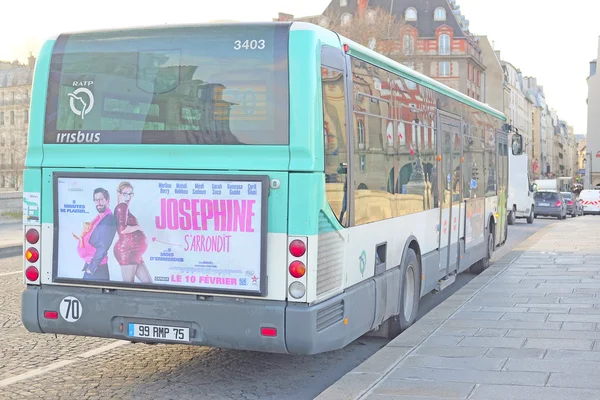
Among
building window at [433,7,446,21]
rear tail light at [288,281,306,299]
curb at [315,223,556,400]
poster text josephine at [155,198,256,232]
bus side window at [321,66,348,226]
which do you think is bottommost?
curb at [315,223,556,400]

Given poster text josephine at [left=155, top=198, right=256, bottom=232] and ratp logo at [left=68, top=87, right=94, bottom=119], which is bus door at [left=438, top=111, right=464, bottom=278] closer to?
poster text josephine at [left=155, top=198, right=256, bottom=232]

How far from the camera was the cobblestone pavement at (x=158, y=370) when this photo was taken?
265 inches

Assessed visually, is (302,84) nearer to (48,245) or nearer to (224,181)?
(224,181)

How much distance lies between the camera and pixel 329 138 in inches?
261

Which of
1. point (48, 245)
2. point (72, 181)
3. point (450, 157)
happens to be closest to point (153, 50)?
point (72, 181)

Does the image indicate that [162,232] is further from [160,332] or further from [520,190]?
[520,190]

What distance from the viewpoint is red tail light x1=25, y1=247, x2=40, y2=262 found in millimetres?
7082

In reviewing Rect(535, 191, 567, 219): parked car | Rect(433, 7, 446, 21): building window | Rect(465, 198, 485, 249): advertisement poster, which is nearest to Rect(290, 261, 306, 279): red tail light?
Rect(465, 198, 485, 249): advertisement poster

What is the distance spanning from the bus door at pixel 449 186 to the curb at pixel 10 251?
36.5 ft

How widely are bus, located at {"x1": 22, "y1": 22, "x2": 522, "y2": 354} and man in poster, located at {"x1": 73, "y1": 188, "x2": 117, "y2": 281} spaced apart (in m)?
0.01

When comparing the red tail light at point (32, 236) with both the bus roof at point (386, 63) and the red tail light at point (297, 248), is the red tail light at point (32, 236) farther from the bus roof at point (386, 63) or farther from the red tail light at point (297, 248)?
the bus roof at point (386, 63)

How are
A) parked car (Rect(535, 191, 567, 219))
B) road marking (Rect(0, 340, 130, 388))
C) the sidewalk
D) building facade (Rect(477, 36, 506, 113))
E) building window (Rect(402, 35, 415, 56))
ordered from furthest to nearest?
1. building facade (Rect(477, 36, 506, 113))
2. building window (Rect(402, 35, 415, 56))
3. parked car (Rect(535, 191, 567, 219))
4. road marking (Rect(0, 340, 130, 388))
5. the sidewalk

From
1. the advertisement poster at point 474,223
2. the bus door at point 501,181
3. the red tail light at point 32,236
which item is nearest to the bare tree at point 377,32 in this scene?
the bus door at point 501,181

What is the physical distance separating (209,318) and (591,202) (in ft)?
173
